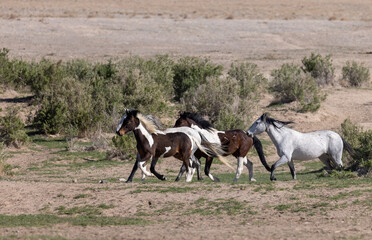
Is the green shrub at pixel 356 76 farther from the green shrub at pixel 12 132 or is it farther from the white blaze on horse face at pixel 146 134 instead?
the white blaze on horse face at pixel 146 134

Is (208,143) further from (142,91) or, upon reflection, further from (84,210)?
→ (142,91)

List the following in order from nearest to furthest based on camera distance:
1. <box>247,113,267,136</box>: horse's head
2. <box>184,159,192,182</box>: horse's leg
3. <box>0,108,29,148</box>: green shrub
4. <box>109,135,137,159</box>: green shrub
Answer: <box>184,159,192,182</box>: horse's leg, <box>247,113,267,136</box>: horse's head, <box>109,135,137,159</box>: green shrub, <box>0,108,29,148</box>: green shrub

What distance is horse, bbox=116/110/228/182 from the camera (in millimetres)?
14234

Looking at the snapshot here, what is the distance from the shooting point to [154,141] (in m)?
14.4

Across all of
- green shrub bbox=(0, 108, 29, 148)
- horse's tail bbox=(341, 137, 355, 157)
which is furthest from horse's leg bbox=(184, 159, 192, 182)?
green shrub bbox=(0, 108, 29, 148)

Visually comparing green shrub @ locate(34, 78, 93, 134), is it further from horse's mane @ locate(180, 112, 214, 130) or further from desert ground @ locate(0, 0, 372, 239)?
horse's mane @ locate(180, 112, 214, 130)

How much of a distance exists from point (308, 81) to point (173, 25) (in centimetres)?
2813

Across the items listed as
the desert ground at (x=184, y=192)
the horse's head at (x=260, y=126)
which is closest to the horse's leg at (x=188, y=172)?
the desert ground at (x=184, y=192)

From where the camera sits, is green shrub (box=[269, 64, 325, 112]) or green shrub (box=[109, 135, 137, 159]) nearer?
green shrub (box=[109, 135, 137, 159])

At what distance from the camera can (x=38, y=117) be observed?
22.9 metres

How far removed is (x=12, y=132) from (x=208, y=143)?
26.3ft

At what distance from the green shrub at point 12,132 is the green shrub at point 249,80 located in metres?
8.86

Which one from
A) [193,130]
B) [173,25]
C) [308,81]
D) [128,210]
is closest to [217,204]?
[128,210]

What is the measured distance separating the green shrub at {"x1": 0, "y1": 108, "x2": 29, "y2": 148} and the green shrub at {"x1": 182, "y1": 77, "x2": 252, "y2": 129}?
19.4 feet
